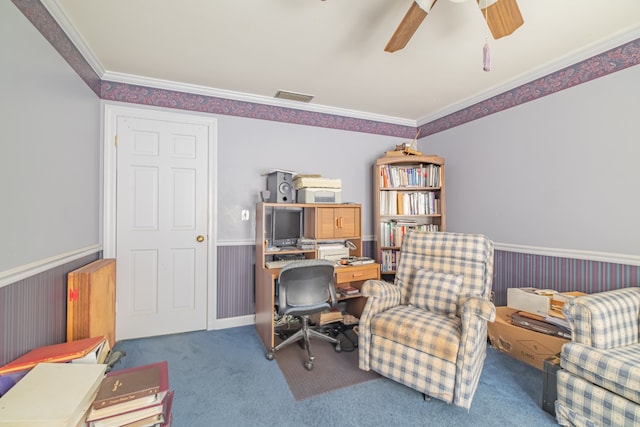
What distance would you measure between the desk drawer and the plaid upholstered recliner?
1.50ft

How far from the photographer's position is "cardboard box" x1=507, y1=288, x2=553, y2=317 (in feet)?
7.22

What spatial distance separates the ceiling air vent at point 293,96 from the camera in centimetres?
297

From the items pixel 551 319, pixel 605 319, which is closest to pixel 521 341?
pixel 551 319

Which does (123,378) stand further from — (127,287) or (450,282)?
(450,282)

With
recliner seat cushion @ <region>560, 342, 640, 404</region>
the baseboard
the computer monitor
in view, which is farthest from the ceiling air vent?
recliner seat cushion @ <region>560, 342, 640, 404</region>

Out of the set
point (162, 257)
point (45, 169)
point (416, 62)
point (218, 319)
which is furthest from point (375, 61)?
point (218, 319)

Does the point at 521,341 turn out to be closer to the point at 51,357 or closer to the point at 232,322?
the point at 232,322

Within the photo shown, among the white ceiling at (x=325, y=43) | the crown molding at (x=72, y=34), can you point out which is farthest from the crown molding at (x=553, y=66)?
the crown molding at (x=72, y=34)

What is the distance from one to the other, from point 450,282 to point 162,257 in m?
2.59

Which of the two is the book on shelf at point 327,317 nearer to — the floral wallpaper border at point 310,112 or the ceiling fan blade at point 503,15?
the floral wallpaper border at point 310,112

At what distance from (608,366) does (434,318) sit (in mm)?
850

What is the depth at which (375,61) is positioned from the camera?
2.38 metres

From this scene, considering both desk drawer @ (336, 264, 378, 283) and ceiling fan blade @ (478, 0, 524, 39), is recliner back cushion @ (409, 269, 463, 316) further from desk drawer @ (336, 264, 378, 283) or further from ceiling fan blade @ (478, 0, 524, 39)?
ceiling fan blade @ (478, 0, 524, 39)

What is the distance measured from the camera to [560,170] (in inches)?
94.1
